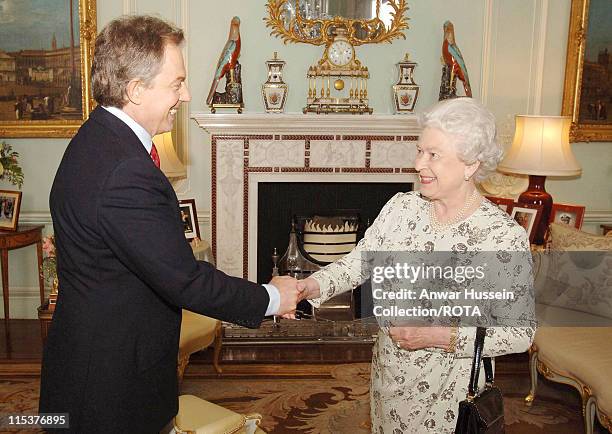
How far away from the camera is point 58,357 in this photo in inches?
71.6

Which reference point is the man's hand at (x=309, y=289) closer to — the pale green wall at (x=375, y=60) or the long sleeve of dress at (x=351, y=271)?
the long sleeve of dress at (x=351, y=271)

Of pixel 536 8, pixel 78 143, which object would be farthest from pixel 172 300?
pixel 536 8

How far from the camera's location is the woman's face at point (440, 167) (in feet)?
6.93

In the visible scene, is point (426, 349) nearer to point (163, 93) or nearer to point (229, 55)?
point (163, 93)

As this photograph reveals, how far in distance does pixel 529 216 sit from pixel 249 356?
7.35 ft

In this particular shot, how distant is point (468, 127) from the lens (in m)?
2.08

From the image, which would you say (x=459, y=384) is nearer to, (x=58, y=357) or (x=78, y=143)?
(x=58, y=357)

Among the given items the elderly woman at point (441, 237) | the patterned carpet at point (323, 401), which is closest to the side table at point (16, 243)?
the patterned carpet at point (323, 401)

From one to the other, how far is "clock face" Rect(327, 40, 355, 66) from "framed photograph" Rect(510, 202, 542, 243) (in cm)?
173

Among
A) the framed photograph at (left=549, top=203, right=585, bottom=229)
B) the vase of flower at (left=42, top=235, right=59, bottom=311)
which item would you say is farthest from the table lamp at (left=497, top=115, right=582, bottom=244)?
the vase of flower at (left=42, top=235, right=59, bottom=311)

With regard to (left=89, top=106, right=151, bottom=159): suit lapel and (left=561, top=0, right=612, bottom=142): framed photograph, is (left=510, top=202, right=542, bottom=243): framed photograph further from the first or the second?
(left=89, top=106, right=151, bottom=159): suit lapel

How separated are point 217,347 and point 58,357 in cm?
245

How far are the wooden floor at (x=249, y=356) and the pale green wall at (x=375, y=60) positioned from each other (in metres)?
0.74

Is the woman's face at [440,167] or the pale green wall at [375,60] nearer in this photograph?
the woman's face at [440,167]
